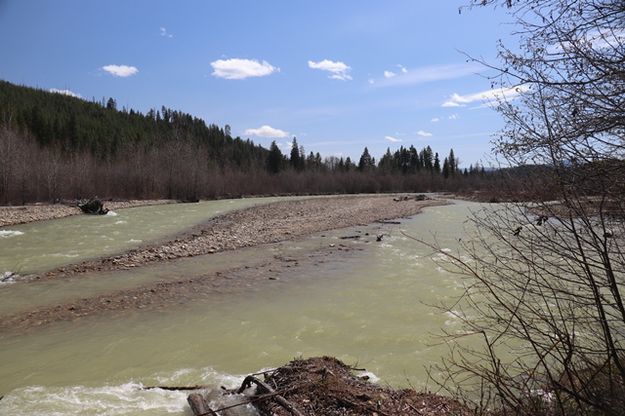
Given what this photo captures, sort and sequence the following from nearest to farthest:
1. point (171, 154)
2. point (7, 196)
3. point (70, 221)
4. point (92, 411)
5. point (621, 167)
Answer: point (621, 167), point (92, 411), point (70, 221), point (7, 196), point (171, 154)

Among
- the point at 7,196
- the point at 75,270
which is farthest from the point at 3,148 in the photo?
the point at 75,270

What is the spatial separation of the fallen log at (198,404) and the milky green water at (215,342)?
27cm

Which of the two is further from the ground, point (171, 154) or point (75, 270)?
point (171, 154)

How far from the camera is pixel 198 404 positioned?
16.0 ft

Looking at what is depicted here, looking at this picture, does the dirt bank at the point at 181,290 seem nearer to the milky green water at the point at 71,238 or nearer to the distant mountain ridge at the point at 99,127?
the milky green water at the point at 71,238

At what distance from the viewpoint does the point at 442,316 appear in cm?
915

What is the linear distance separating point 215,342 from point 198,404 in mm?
3046

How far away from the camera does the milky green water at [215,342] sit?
5.86 m

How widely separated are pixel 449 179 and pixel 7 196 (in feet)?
326

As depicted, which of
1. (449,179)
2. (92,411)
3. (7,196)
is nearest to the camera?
(92,411)

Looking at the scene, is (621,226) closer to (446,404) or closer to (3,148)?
(446,404)

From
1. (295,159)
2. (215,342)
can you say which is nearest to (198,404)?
(215,342)

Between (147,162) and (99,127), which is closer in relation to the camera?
(147,162)

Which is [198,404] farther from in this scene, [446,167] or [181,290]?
[446,167]
